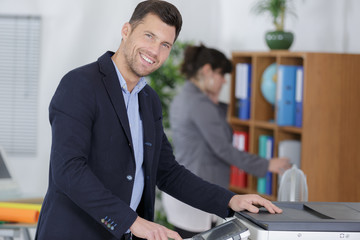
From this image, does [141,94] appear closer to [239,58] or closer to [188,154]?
[188,154]

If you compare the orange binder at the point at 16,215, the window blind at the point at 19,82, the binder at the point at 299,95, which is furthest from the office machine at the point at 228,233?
the window blind at the point at 19,82

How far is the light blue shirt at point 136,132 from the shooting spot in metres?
1.85

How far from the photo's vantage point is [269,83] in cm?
370

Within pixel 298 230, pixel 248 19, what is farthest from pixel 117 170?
pixel 248 19

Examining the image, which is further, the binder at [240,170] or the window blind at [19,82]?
the window blind at [19,82]

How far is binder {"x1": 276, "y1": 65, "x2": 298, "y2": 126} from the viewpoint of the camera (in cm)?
348

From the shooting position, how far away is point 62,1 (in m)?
4.63

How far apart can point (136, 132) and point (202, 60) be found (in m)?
1.68

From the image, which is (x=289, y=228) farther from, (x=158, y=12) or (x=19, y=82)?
(x=19, y=82)

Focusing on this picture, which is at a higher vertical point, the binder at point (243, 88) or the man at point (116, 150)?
the binder at point (243, 88)

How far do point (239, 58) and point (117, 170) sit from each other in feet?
8.33

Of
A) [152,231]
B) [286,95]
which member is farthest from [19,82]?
[152,231]

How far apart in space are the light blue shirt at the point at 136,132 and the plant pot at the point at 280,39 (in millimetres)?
2005

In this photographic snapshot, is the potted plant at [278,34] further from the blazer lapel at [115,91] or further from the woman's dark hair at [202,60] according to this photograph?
the blazer lapel at [115,91]
